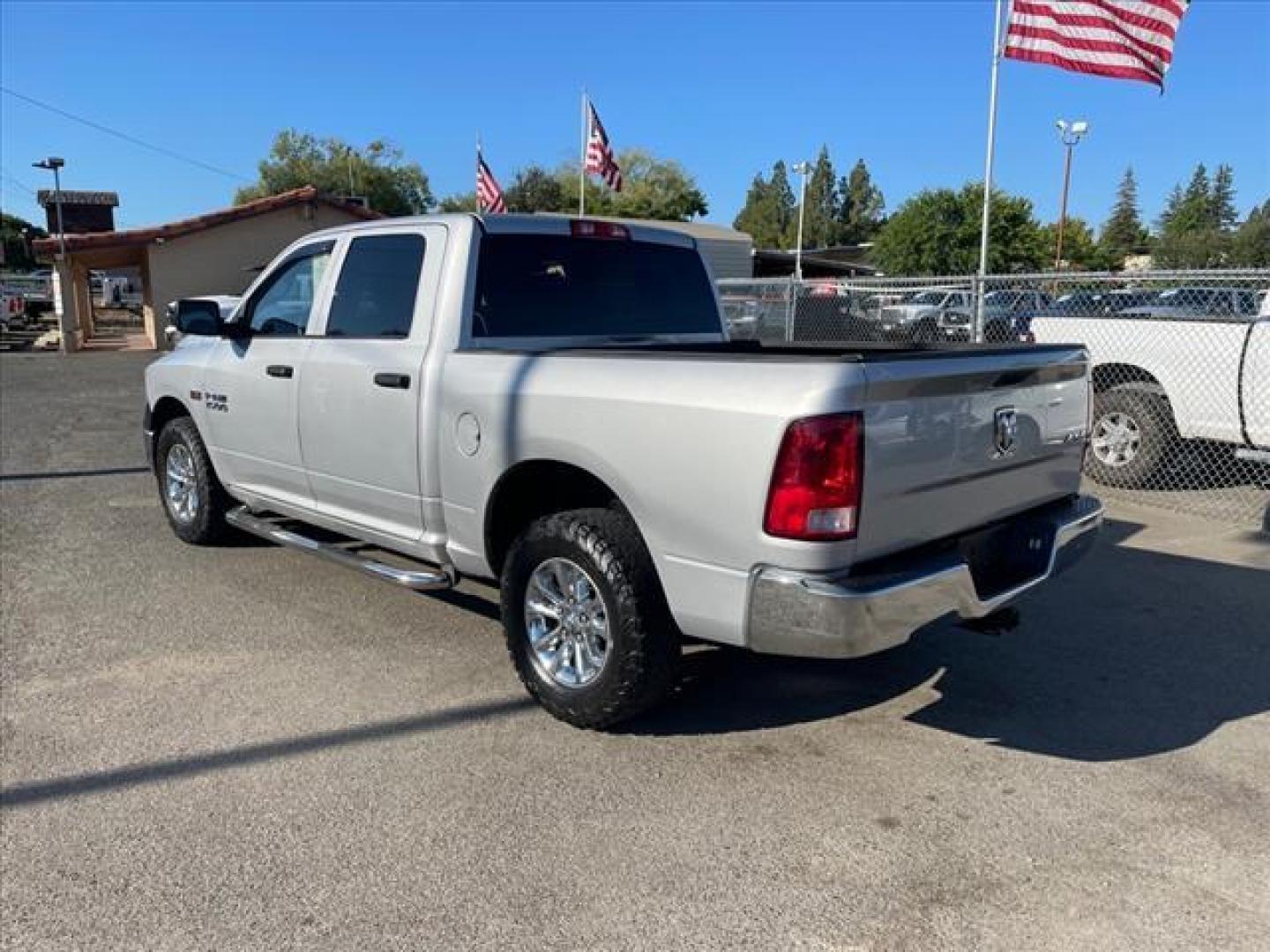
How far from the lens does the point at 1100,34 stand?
1109cm

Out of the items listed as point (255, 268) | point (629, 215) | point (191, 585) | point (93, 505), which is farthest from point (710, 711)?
point (629, 215)

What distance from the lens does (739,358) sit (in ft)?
10.4

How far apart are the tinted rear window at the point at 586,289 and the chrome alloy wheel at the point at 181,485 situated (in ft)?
9.42

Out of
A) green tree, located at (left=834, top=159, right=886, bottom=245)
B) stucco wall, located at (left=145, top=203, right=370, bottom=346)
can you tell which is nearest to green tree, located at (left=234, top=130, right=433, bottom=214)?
stucco wall, located at (left=145, top=203, right=370, bottom=346)

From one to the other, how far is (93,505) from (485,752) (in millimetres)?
5523

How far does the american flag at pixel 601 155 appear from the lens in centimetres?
2161

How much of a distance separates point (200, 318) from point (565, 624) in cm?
299

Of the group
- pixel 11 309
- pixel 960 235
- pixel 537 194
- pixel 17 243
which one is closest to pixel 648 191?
pixel 537 194

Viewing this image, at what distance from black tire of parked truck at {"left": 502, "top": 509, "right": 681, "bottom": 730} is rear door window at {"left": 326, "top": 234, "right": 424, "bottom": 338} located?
128 cm

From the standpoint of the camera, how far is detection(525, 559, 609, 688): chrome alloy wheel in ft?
12.1

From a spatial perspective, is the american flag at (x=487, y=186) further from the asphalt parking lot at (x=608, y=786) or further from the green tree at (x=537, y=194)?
the green tree at (x=537, y=194)

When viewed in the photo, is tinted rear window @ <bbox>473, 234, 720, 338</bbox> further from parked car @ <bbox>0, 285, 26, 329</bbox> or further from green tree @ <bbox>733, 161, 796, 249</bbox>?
green tree @ <bbox>733, 161, 796, 249</bbox>

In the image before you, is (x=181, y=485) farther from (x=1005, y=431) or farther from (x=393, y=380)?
(x=1005, y=431)

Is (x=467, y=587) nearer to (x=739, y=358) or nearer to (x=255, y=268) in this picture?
(x=739, y=358)
